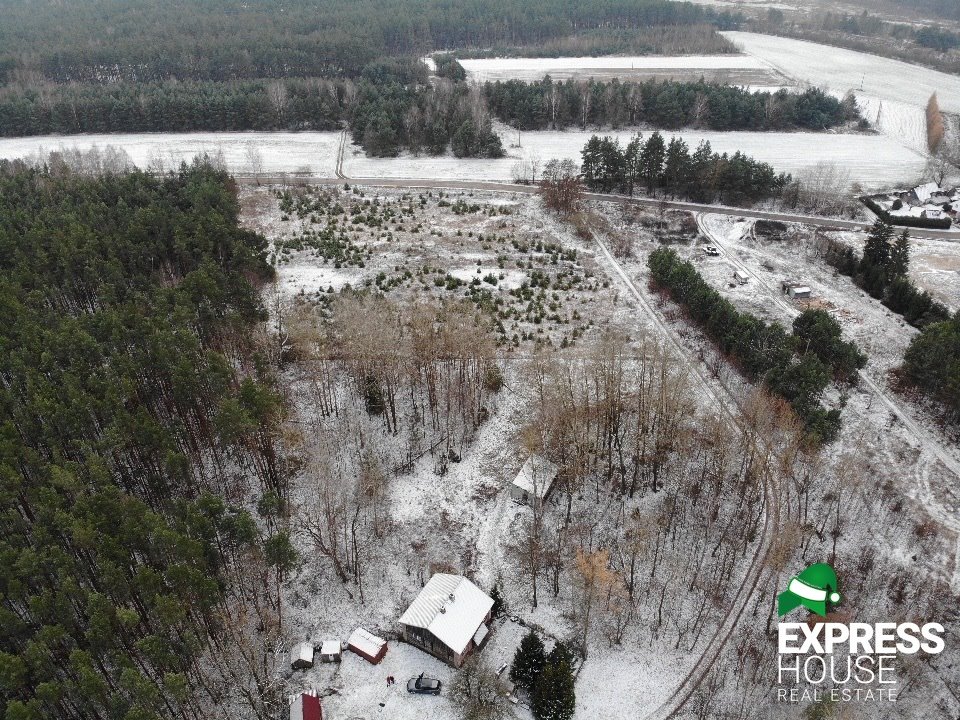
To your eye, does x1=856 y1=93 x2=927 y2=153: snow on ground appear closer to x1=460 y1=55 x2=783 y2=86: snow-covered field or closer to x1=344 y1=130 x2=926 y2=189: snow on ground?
x1=344 y1=130 x2=926 y2=189: snow on ground

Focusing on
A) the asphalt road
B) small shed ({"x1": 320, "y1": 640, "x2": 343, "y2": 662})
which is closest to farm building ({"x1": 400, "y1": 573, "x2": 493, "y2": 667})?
small shed ({"x1": 320, "y1": 640, "x2": 343, "y2": 662})

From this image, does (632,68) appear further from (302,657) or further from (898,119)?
(302,657)

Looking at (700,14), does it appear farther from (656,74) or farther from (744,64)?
(656,74)

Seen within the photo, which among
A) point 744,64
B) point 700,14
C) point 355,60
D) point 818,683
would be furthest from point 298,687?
point 700,14

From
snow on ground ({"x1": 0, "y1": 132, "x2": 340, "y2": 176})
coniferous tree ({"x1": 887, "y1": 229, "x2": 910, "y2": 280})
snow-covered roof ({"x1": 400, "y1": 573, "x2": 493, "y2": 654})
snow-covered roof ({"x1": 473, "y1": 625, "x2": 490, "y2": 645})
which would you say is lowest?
snow-covered roof ({"x1": 473, "y1": 625, "x2": 490, "y2": 645})

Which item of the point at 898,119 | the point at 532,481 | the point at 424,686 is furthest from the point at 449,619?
the point at 898,119

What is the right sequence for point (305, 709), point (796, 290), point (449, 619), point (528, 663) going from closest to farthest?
point (305, 709) < point (528, 663) < point (449, 619) < point (796, 290)

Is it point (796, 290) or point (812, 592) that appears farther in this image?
point (796, 290)
